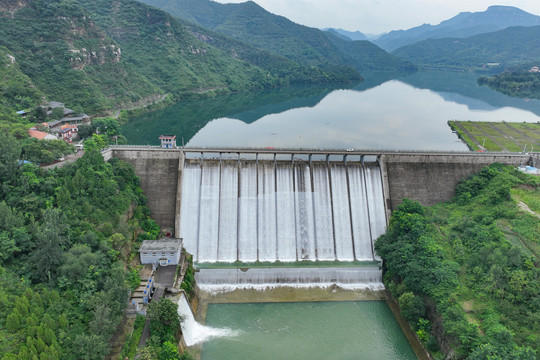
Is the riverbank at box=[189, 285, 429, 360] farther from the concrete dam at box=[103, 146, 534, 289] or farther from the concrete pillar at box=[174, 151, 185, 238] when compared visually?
the concrete pillar at box=[174, 151, 185, 238]

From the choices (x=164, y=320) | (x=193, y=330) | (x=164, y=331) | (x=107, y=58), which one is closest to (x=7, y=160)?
(x=164, y=320)

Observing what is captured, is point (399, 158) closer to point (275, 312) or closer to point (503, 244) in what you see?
point (503, 244)

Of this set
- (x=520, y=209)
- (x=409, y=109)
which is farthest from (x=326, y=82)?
(x=520, y=209)

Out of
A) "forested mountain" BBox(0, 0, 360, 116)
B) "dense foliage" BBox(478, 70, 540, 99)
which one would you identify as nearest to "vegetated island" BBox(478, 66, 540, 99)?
"dense foliage" BBox(478, 70, 540, 99)

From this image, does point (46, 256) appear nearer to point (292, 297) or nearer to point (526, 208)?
point (292, 297)

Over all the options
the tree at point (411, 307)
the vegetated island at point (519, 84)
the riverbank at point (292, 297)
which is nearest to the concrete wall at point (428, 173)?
the riverbank at point (292, 297)

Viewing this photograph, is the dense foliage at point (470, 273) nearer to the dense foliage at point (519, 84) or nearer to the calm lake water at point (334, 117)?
the calm lake water at point (334, 117)

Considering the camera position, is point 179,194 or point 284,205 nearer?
point 179,194
